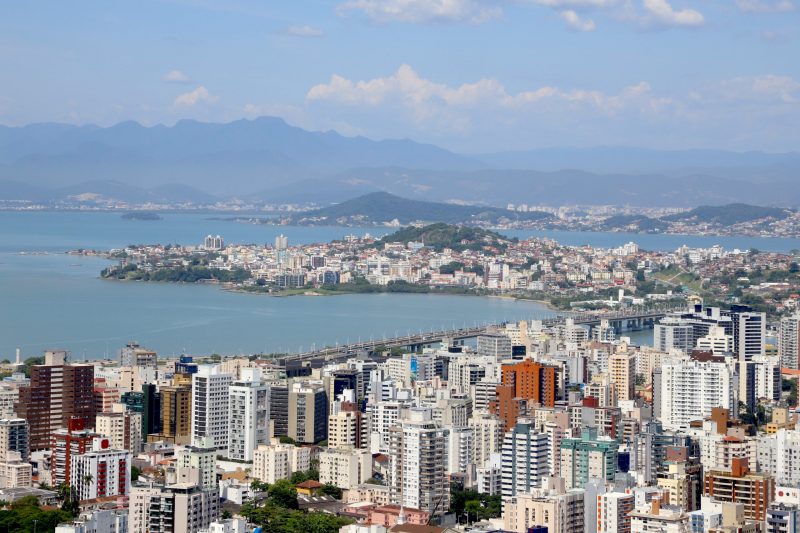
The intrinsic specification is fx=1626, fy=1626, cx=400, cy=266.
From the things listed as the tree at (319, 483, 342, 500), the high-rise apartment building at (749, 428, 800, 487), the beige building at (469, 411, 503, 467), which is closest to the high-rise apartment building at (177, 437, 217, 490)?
the tree at (319, 483, 342, 500)

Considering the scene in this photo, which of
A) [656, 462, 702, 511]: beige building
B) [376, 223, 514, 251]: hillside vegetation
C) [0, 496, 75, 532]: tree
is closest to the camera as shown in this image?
[0, 496, 75, 532]: tree

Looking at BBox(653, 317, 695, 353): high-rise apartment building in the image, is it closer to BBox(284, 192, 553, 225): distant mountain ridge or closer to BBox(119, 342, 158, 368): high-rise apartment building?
BBox(119, 342, 158, 368): high-rise apartment building

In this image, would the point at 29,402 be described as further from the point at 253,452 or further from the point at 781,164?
the point at 781,164

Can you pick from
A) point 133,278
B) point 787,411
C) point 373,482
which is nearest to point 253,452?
point 373,482

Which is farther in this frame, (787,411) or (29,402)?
(787,411)

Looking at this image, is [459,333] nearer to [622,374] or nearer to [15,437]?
[622,374]
